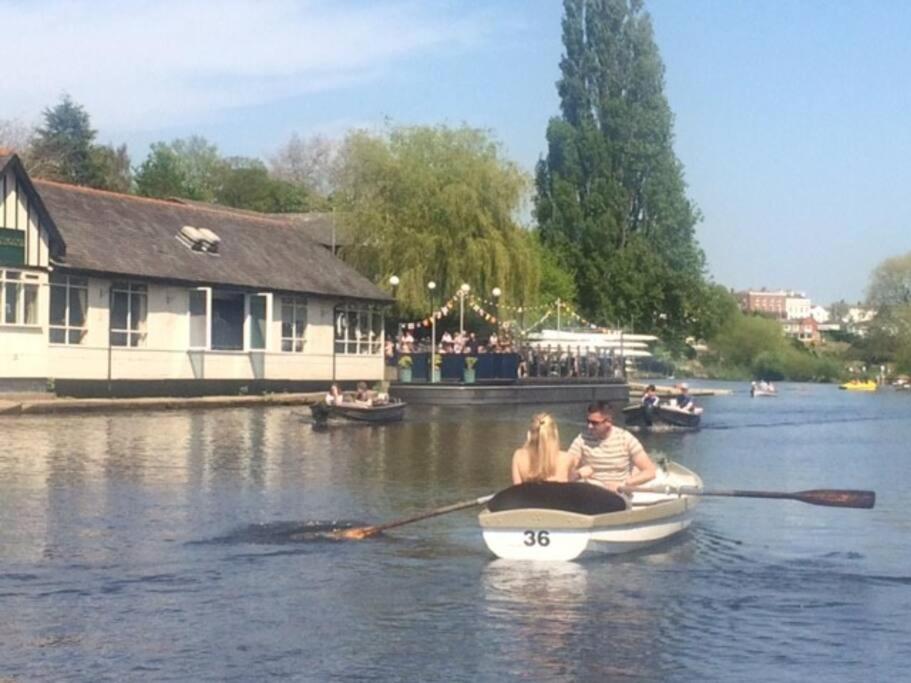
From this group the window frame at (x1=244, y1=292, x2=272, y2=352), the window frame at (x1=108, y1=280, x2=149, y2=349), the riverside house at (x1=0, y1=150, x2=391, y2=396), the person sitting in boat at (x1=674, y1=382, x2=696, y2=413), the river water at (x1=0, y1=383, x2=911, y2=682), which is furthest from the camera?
the window frame at (x1=244, y1=292, x2=272, y2=352)

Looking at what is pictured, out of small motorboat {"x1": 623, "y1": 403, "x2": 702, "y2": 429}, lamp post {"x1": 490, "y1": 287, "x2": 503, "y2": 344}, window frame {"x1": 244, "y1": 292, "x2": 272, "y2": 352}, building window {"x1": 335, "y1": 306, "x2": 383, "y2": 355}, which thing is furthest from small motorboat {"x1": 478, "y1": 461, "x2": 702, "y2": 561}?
lamp post {"x1": 490, "y1": 287, "x2": 503, "y2": 344}

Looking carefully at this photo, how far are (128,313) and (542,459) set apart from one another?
3104 cm

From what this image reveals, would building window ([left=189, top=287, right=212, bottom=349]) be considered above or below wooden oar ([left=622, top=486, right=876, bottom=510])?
above

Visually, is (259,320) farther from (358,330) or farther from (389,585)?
(389,585)

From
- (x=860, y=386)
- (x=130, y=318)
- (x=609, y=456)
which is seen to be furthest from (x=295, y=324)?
(x=860, y=386)

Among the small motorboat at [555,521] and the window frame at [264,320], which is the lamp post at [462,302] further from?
the small motorboat at [555,521]

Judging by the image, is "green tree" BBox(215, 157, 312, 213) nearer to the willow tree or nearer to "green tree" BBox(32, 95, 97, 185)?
"green tree" BBox(32, 95, 97, 185)

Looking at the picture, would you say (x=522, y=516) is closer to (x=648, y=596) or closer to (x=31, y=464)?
(x=648, y=596)

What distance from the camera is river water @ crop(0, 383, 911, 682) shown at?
11.8 m

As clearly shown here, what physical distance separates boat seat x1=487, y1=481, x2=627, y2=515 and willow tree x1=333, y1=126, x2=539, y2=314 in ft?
139

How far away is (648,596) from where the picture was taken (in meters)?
14.6

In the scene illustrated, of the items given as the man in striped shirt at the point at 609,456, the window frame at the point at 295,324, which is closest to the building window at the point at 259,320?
the window frame at the point at 295,324

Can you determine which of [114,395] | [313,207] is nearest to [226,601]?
[114,395]

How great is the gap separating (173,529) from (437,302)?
4138 centimetres
